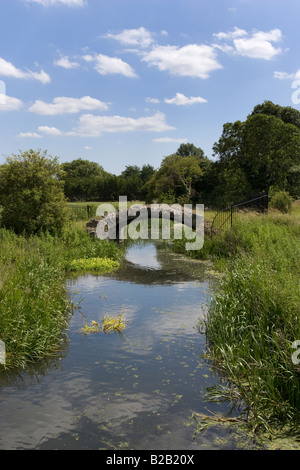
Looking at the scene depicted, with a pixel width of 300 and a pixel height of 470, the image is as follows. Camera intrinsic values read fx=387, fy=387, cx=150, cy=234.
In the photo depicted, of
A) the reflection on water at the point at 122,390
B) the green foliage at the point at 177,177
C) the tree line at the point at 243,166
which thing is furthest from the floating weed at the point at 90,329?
the green foliage at the point at 177,177

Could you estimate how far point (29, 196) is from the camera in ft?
50.2

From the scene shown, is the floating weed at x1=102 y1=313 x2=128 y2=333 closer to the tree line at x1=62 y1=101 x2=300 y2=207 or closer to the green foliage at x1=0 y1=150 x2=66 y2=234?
the green foliage at x1=0 y1=150 x2=66 y2=234

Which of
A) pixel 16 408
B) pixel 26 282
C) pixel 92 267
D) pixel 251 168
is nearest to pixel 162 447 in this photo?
pixel 16 408

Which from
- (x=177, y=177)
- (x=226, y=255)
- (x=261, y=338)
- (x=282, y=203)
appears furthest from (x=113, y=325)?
(x=177, y=177)

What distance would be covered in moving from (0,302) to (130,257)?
10977 millimetres

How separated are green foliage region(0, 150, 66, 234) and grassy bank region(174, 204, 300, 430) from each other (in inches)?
353

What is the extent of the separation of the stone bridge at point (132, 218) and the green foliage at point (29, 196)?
10.2 feet

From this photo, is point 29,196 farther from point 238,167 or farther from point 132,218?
point 238,167

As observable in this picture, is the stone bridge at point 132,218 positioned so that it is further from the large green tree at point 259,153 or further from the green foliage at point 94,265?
the large green tree at point 259,153

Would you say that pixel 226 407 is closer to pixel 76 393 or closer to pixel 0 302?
pixel 76 393

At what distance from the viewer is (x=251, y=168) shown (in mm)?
32219

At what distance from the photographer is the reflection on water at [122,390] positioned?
171 inches

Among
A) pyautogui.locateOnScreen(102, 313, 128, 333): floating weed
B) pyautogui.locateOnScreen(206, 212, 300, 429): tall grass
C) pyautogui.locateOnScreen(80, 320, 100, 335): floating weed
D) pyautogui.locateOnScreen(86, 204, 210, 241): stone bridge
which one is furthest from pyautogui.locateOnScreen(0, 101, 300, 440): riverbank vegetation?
pyautogui.locateOnScreen(86, 204, 210, 241): stone bridge

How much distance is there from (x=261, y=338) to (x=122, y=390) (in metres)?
2.14
